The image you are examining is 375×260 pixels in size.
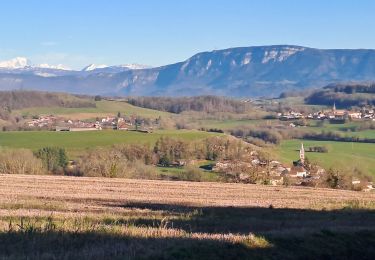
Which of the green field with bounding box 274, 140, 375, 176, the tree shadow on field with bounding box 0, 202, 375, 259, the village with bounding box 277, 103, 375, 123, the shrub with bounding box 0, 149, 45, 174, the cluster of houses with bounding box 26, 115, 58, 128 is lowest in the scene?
the green field with bounding box 274, 140, 375, 176

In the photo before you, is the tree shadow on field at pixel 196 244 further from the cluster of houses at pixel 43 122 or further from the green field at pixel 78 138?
the cluster of houses at pixel 43 122

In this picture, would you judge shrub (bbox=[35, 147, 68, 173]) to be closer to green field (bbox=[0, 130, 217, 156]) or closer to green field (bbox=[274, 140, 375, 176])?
green field (bbox=[0, 130, 217, 156])

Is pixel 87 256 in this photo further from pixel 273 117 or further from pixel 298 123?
pixel 273 117

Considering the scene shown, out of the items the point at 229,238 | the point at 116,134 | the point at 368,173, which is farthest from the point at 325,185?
the point at 229,238

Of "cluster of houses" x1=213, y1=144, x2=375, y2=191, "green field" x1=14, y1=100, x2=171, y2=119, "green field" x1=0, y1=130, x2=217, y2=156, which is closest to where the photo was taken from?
"cluster of houses" x1=213, y1=144, x2=375, y2=191

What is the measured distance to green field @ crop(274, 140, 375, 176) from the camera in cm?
6944

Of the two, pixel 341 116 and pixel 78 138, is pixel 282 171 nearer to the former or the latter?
pixel 78 138

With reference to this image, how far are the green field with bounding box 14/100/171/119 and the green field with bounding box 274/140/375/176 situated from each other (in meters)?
43.4

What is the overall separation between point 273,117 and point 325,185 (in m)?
82.8

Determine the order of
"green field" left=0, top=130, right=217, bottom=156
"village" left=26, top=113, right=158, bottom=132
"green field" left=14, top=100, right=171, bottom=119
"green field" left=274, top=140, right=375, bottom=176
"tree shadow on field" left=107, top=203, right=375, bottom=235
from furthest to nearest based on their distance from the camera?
"green field" left=14, top=100, right=171, bottom=119
"village" left=26, top=113, right=158, bottom=132
"green field" left=0, top=130, right=217, bottom=156
"green field" left=274, top=140, right=375, bottom=176
"tree shadow on field" left=107, top=203, right=375, bottom=235

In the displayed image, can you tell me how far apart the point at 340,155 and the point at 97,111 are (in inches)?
2613

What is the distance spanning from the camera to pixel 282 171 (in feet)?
209

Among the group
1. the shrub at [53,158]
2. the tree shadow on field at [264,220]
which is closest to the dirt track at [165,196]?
the tree shadow on field at [264,220]

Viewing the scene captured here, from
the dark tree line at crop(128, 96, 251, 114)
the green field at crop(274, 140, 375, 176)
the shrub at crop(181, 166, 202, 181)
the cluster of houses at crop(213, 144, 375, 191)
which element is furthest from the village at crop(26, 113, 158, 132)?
the shrub at crop(181, 166, 202, 181)
